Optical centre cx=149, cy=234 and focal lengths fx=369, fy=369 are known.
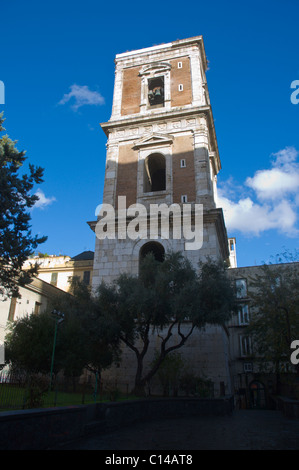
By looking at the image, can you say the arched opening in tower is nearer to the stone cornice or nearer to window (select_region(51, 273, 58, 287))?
the stone cornice

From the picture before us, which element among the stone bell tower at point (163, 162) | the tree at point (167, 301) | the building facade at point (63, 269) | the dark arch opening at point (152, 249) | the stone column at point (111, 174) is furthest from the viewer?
the building facade at point (63, 269)

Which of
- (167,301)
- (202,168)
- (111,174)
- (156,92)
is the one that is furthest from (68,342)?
(156,92)

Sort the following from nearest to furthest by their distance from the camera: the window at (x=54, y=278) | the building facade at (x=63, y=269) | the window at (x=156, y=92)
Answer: the window at (x=156, y=92) < the building facade at (x=63, y=269) < the window at (x=54, y=278)

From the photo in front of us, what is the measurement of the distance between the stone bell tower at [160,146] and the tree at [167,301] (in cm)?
447

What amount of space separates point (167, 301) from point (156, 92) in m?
19.3

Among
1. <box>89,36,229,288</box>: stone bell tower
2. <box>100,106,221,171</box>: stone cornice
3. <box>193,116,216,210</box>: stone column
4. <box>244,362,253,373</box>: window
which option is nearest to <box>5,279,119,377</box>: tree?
<box>89,36,229,288</box>: stone bell tower

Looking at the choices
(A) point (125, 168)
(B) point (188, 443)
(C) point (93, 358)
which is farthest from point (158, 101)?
(B) point (188, 443)

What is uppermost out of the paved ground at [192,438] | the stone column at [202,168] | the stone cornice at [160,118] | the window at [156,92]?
the window at [156,92]

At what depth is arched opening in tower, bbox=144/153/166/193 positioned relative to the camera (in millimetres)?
26355

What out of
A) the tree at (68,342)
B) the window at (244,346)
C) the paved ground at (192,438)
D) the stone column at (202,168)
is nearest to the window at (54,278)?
the window at (244,346)

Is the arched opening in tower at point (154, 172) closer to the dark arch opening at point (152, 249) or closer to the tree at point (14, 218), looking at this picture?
the dark arch opening at point (152, 249)

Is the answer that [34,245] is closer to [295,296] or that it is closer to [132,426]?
[132,426]

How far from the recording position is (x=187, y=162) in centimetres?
2503

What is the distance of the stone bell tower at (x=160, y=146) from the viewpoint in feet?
74.7
